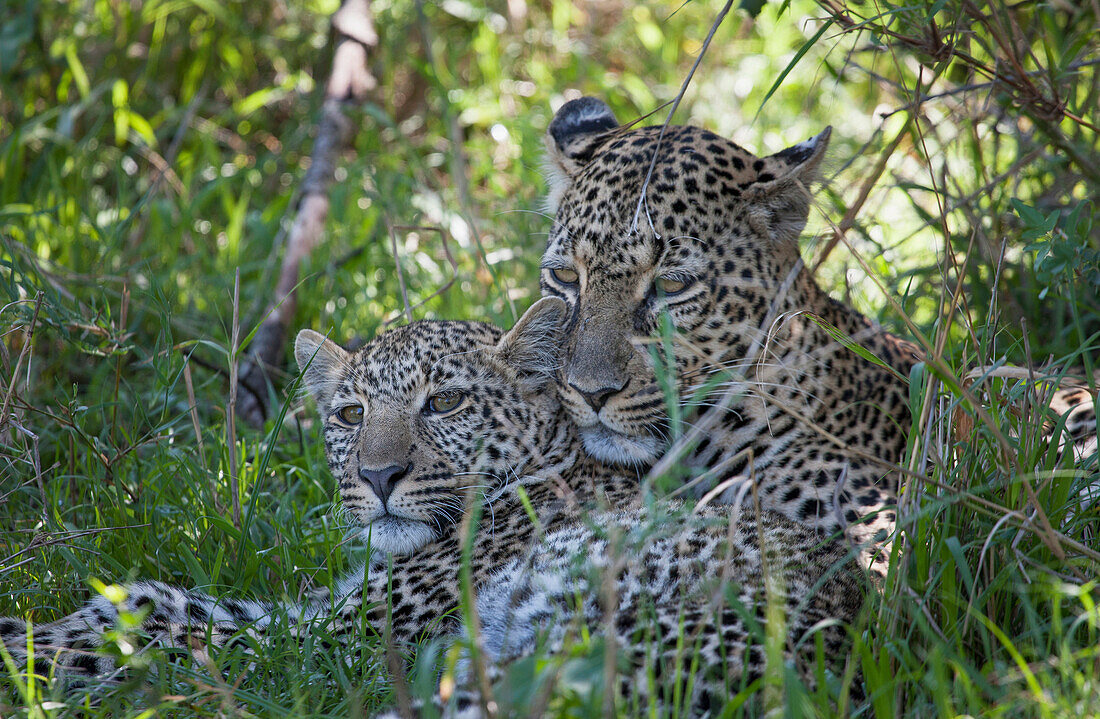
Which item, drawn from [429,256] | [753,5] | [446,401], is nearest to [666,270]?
[446,401]

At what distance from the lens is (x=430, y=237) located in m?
7.97

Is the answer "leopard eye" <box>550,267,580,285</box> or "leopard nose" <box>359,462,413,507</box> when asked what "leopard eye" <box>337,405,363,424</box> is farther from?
"leopard eye" <box>550,267,580,285</box>

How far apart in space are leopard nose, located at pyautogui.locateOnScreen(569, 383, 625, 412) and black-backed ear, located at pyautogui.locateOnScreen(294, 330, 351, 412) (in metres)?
1.26

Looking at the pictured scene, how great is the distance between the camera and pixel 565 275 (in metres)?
4.78

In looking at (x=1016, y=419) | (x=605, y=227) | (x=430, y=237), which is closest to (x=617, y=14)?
(x=430, y=237)

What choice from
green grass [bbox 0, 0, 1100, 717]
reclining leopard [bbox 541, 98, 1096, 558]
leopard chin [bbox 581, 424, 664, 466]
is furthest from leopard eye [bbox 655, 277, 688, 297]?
green grass [bbox 0, 0, 1100, 717]

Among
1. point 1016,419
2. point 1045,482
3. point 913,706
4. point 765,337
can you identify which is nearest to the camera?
point 913,706

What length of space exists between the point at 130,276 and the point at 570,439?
370cm

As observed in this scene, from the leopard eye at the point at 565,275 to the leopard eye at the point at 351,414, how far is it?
110cm

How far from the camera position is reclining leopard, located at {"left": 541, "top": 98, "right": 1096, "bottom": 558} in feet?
14.2

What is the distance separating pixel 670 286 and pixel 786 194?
65cm

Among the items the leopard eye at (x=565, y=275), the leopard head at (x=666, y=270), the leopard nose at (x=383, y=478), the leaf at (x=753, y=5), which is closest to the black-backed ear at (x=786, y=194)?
the leopard head at (x=666, y=270)

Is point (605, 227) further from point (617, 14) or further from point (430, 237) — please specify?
point (617, 14)

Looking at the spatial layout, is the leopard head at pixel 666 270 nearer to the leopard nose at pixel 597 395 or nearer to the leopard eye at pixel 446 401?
the leopard nose at pixel 597 395
